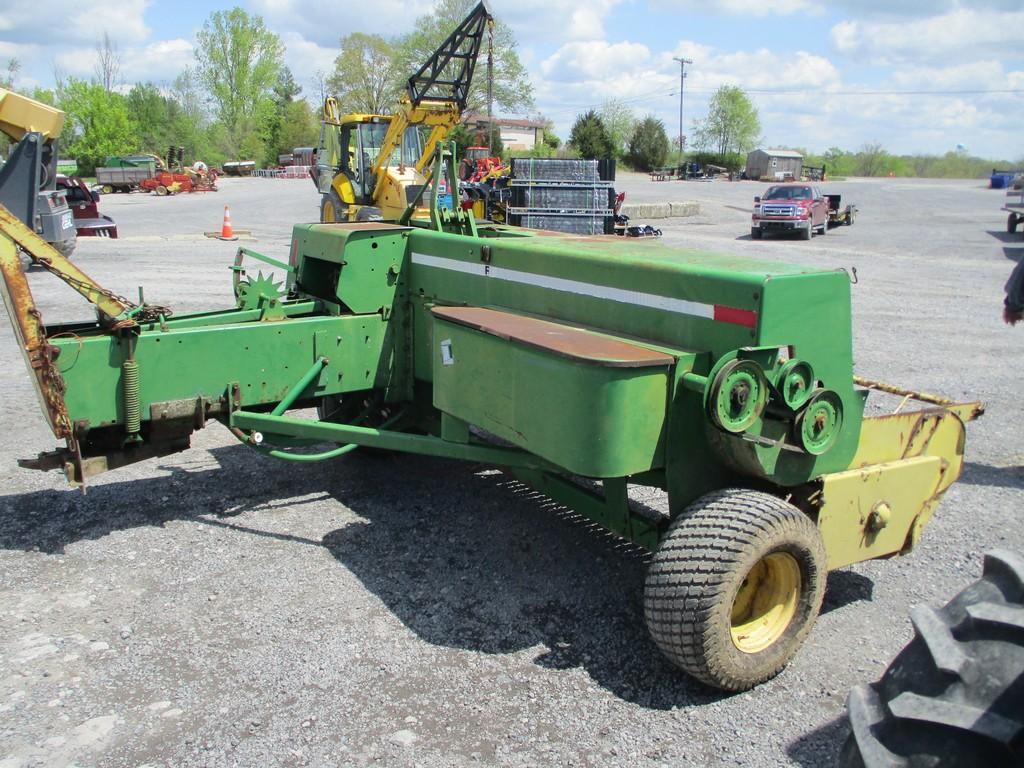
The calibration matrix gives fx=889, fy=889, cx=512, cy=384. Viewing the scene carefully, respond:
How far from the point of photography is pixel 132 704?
316 cm

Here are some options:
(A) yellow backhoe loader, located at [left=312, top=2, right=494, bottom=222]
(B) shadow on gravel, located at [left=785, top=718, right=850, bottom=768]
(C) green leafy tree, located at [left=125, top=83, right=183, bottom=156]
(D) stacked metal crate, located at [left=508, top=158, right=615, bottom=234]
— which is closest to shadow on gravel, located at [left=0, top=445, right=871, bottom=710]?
(B) shadow on gravel, located at [left=785, top=718, right=850, bottom=768]

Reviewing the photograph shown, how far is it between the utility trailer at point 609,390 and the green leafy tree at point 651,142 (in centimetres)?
6152

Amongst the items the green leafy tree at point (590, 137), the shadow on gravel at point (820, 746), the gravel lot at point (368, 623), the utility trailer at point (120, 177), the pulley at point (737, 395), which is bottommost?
the shadow on gravel at point (820, 746)

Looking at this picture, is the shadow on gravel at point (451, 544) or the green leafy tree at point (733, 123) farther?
the green leafy tree at point (733, 123)

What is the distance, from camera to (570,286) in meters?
3.97

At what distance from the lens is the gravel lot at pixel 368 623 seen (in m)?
3.01

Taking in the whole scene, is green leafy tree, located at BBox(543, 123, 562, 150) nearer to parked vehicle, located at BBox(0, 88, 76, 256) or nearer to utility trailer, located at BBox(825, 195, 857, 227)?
utility trailer, located at BBox(825, 195, 857, 227)

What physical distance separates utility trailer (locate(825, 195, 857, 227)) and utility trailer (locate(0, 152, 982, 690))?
25.6m

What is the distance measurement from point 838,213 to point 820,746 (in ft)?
91.9

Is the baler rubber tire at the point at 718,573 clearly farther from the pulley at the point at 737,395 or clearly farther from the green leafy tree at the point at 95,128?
the green leafy tree at the point at 95,128

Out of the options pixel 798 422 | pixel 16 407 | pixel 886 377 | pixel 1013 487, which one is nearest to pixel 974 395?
pixel 886 377

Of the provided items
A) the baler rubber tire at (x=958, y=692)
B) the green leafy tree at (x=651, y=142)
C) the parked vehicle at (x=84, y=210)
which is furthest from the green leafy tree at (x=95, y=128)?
the baler rubber tire at (x=958, y=692)

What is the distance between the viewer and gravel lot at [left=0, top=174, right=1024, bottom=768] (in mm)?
3006

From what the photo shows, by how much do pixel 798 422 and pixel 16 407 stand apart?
5929 mm
